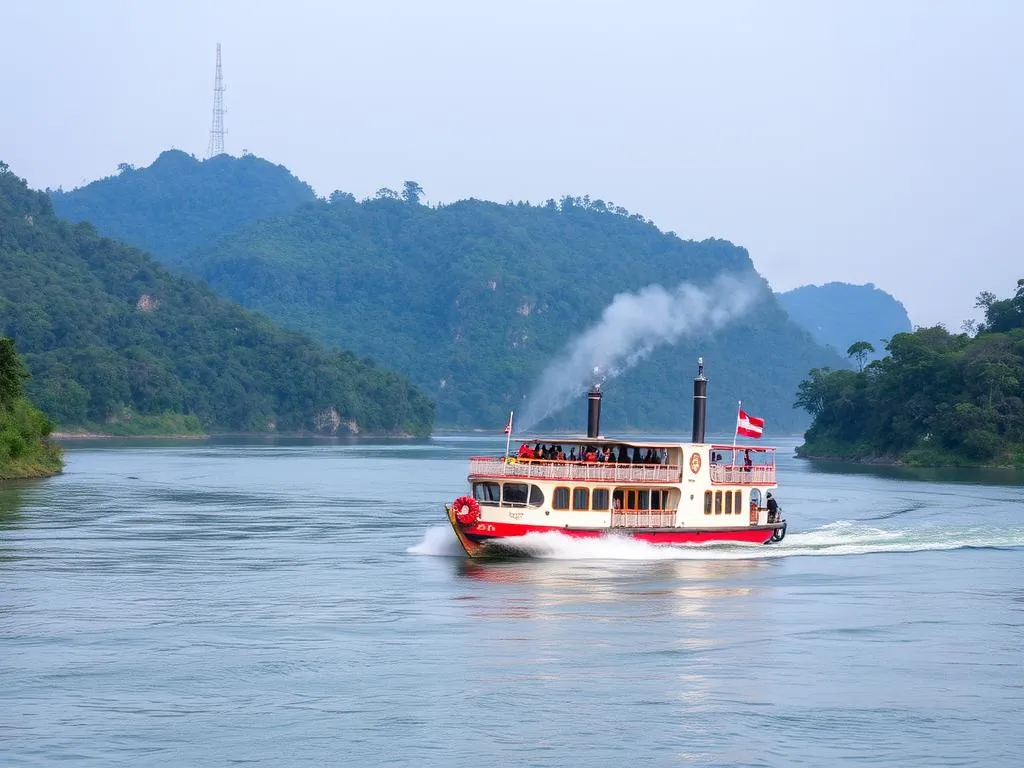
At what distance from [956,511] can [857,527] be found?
11.8 metres

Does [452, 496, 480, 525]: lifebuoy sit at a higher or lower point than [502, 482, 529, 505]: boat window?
lower

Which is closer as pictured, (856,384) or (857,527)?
(857,527)

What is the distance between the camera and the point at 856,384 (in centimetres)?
15912

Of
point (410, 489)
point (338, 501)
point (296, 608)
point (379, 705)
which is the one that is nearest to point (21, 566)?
point (296, 608)

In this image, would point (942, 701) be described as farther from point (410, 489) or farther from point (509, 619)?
point (410, 489)

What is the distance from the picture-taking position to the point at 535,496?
152 feet

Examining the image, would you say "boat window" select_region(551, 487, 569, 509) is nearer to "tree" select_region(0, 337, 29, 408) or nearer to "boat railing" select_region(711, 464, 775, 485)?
"boat railing" select_region(711, 464, 775, 485)

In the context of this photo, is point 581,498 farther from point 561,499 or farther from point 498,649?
point 498,649

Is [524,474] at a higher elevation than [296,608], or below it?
higher

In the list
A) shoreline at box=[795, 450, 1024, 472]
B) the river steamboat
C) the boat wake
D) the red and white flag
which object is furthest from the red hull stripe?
shoreline at box=[795, 450, 1024, 472]

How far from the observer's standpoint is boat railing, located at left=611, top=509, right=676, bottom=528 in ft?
158

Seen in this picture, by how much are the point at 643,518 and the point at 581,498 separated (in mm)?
2466

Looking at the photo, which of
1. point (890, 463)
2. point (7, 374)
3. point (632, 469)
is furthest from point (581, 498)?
point (890, 463)

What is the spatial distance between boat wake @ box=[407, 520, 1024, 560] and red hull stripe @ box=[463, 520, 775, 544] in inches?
7.0
